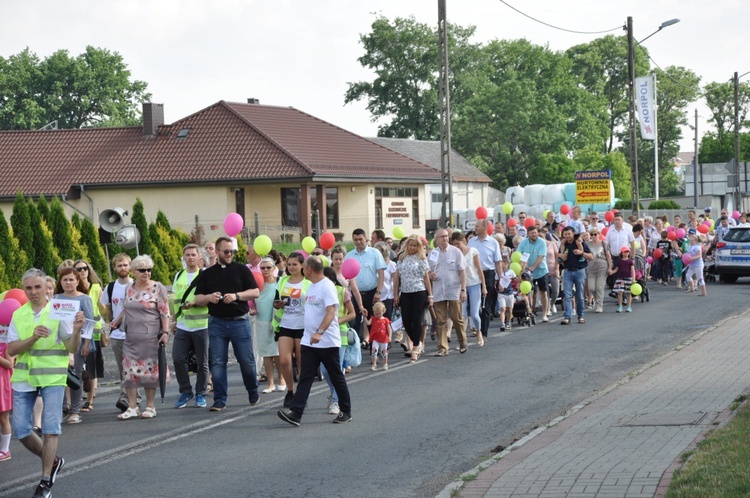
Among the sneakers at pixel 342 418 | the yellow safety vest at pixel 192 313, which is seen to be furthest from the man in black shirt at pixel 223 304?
the sneakers at pixel 342 418

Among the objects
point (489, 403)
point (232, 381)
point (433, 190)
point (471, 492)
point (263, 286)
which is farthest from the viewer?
point (433, 190)

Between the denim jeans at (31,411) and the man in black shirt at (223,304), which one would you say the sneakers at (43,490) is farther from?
the man in black shirt at (223,304)

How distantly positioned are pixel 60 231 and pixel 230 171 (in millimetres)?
15400

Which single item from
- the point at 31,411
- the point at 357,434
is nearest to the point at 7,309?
the point at 31,411

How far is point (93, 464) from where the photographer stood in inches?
373

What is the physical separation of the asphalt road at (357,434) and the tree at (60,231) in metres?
12.7

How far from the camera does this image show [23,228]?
2617cm

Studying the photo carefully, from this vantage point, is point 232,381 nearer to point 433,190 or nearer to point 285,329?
point 285,329

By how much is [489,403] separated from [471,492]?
4.53 meters

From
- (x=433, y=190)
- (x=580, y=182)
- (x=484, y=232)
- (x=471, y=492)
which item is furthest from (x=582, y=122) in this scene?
(x=471, y=492)

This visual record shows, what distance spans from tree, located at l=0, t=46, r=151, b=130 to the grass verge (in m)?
79.8

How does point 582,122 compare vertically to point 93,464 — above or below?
above

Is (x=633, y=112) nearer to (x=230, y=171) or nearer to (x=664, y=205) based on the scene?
(x=230, y=171)

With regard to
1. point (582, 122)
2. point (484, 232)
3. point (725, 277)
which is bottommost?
point (725, 277)
